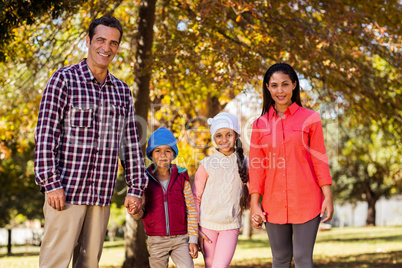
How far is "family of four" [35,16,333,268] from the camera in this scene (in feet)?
10.4

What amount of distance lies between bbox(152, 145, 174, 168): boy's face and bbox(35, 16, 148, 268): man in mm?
753

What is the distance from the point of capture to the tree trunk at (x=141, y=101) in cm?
814

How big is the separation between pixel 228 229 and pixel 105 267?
18.4 ft

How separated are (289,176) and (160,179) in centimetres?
133

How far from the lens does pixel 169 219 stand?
4184 millimetres

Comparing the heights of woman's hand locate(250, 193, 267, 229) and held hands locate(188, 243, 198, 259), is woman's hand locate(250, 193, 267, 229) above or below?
above

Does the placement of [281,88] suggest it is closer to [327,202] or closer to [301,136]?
[301,136]

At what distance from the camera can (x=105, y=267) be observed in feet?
29.7

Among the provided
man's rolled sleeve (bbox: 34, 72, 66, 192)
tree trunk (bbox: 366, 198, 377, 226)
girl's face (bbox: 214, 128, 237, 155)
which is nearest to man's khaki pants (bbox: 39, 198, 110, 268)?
man's rolled sleeve (bbox: 34, 72, 66, 192)

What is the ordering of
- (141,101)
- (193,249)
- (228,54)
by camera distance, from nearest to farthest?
(193,249)
(228,54)
(141,101)

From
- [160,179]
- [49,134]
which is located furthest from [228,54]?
[49,134]

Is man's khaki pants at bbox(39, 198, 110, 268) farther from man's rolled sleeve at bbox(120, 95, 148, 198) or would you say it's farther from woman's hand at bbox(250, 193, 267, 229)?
woman's hand at bbox(250, 193, 267, 229)

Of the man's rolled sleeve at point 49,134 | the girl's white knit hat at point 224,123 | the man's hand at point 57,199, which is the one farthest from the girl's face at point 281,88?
the man's hand at point 57,199

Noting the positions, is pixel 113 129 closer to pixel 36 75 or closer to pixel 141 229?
pixel 141 229
